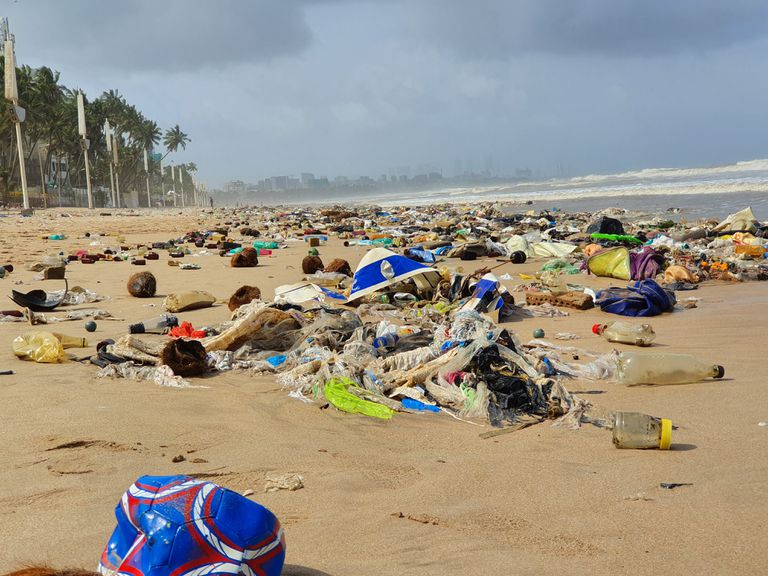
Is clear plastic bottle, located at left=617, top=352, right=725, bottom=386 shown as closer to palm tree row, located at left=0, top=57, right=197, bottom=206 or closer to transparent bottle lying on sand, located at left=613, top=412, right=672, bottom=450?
transparent bottle lying on sand, located at left=613, top=412, right=672, bottom=450

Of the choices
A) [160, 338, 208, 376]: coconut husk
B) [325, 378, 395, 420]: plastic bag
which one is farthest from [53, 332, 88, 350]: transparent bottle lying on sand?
[325, 378, 395, 420]: plastic bag

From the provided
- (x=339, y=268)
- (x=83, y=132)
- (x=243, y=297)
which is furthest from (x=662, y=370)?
(x=83, y=132)

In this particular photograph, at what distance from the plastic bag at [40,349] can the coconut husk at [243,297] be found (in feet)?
6.87

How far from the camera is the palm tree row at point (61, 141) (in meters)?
55.4

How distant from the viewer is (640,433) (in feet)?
11.0

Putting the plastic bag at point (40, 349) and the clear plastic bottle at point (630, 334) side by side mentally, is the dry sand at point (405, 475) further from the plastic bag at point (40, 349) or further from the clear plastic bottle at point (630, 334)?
the clear plastic bottle at point (630, 334)

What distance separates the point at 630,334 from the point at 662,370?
44.3 inches

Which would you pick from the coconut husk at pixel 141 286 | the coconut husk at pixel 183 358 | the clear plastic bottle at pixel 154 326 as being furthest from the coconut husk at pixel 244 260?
the coconut husk at pixel 183 358

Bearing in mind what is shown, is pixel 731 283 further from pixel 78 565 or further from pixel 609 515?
pixel 78 565

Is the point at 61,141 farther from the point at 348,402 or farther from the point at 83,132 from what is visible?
the point at 348,402

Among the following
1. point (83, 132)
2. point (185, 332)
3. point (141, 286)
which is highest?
point (83, 132)

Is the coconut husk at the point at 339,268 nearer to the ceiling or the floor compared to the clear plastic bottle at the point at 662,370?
nearer to the ceiling

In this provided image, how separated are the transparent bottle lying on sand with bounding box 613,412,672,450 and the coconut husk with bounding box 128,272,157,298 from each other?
6074mm

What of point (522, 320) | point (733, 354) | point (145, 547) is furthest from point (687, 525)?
point (522, 320)
